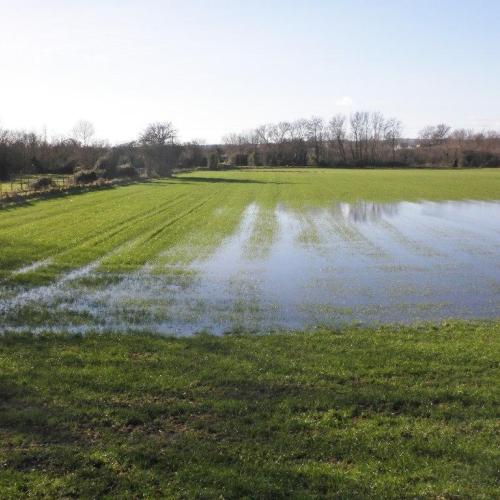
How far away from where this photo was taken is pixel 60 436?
7105mm

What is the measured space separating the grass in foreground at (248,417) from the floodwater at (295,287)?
2031mm

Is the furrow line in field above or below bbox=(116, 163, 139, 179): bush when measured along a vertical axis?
below

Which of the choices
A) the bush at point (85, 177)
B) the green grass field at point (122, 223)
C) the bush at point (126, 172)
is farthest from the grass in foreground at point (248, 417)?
the bush at point (126, 172)

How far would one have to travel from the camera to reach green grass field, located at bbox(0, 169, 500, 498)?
6.09m

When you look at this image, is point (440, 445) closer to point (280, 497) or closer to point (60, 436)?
point (280, 497)

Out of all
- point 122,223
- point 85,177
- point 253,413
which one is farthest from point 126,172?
point 253,413

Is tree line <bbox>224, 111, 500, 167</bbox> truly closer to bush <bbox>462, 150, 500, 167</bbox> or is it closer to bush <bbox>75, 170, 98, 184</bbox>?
bush <bbox>462, 150, 500, 167</bbox>

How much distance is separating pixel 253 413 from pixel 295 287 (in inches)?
383

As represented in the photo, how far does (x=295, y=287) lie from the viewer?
1739cm

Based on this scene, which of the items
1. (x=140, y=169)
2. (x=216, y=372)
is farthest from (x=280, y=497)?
(x=140, y=169)

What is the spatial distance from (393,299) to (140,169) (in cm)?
8121

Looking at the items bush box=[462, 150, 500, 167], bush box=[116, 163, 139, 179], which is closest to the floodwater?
bush box=[116, 163, 139, 179]

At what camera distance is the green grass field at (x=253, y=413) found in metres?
6.09

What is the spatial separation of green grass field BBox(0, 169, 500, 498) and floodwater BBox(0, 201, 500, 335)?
120 cm
